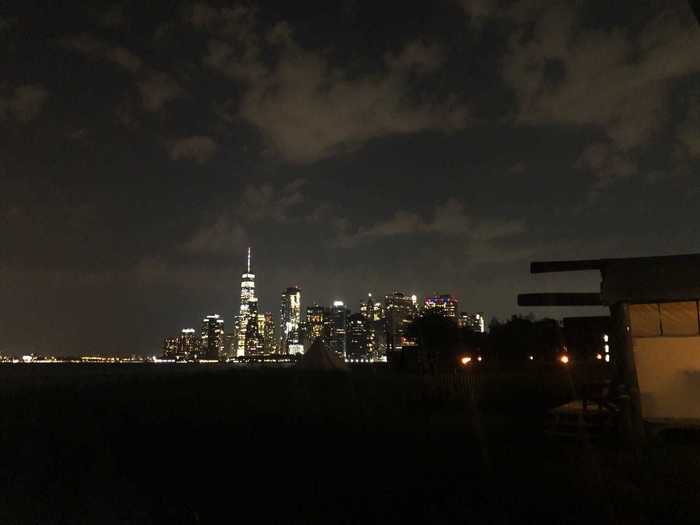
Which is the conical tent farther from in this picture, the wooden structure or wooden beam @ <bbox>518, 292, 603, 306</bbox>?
wooden beam @ <bbox>518, 292, 603, 306</bbox>

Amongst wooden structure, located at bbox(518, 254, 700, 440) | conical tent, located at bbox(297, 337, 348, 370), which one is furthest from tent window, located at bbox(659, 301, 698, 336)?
conical tent, located at bbox(297, 337, 348, 370)

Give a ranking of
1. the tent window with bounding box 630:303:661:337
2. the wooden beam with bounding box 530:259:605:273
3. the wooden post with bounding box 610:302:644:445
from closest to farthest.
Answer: the wooden post with bounding box 610:302:644:445 < the wooden beam with bounding box 530:259:605:273 < the tent window with bounding box 630:303:661:337

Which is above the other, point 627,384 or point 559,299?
point 559,299

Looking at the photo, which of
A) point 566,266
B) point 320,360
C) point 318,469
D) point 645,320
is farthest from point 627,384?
point 320,360

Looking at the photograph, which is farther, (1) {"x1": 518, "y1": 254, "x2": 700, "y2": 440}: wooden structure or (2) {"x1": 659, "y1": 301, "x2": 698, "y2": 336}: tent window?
(2) {"x1": 659, "y1": 301, "x2": 698, "y2": 336}: tent window

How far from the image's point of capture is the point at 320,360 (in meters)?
28.2

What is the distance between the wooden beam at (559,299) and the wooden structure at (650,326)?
16 millimetres

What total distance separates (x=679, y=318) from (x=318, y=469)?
24.7ft

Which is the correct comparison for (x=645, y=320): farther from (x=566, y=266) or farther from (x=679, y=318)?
(x=566, y=266)

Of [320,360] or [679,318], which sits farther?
[320,360]

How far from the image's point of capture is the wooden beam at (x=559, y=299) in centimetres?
973

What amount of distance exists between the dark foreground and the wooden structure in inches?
38.3

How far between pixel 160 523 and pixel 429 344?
5929 cm

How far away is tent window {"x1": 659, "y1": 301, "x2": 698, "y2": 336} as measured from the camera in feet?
34.3
